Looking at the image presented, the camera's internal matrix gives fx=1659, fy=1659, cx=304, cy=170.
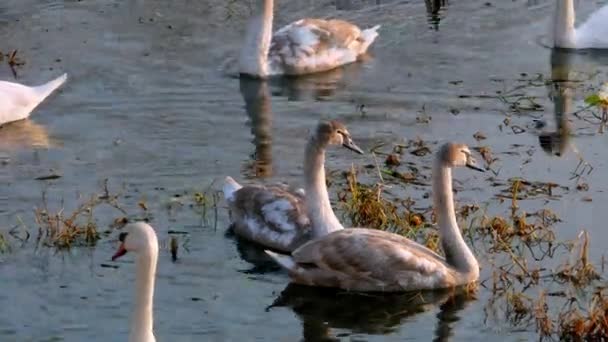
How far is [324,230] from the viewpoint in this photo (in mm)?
11664

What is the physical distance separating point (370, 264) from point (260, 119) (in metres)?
4.38

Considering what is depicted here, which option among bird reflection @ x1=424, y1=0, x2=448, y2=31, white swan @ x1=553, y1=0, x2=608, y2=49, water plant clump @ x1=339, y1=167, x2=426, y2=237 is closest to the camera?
water plant clump @ x1=339, y1=167, x2=426, y2=237

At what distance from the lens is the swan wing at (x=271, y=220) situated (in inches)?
471

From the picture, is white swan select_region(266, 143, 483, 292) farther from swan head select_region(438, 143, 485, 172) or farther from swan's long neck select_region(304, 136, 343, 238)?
swan's long neck select_region(304, 136, 343, 238)

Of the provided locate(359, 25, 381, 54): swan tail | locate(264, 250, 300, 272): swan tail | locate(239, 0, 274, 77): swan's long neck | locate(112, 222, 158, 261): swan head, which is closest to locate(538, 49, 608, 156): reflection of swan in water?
locate(359, 25, 381, 54): swan tail

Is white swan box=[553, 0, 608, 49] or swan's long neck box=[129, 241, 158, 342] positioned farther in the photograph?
white swan box=[553, 0, 608, 49]

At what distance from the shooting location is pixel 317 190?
1165cm

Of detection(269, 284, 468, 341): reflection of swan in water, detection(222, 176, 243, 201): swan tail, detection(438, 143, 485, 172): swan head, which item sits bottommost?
detection(269, 284, 468, 341): reflection of swan in water

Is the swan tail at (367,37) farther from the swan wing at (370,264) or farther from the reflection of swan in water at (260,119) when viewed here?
the swan wing at (370,264)

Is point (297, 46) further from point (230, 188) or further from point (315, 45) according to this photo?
point (230, 188)

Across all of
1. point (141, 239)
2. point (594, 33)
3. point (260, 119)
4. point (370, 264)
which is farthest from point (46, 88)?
point (141, 239)

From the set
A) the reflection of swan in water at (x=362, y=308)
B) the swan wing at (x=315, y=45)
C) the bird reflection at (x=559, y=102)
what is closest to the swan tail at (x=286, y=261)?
the reflection of swan in water at (x=362, y=308)

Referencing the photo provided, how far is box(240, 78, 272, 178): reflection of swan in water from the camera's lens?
45.3ft

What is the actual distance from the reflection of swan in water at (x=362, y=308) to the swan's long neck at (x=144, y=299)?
6.12 feet
